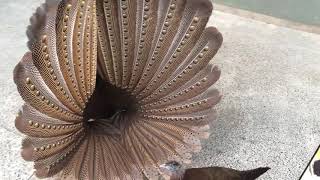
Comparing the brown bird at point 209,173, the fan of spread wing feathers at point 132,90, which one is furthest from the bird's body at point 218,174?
the fan of spread wing feathers at point 132,90

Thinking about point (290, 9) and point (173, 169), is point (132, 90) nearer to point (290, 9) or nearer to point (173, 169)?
point (173, 169)

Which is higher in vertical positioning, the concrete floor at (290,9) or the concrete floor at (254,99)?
the concrete floor at (290,9)

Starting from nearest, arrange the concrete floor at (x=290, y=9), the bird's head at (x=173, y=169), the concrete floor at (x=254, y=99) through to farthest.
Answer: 1. the bird's head at (x=173, y=169)
2. the concrete floor at (x=254, y=99)
3. the concrete floor at (x=290, y=9)

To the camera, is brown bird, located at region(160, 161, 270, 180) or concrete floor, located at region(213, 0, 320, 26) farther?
concrete floor, located at region(213, 0, 320, 26)

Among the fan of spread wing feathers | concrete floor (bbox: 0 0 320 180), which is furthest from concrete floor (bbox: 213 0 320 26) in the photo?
the fan of spread wing feathers

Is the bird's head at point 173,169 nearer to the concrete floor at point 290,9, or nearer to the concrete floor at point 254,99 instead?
the concrete floor at point 254,99

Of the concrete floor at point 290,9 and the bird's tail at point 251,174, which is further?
the concrete floor at point 290,9

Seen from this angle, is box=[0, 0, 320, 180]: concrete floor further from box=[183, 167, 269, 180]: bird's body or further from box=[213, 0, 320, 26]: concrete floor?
box=[183, 167, 269, 180]: bird's body
